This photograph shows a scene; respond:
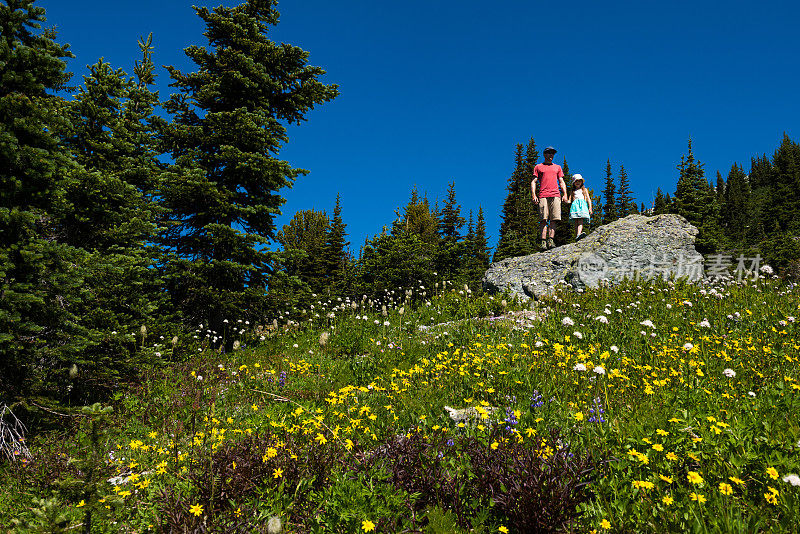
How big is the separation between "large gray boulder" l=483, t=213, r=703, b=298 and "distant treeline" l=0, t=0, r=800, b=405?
5.14 metres

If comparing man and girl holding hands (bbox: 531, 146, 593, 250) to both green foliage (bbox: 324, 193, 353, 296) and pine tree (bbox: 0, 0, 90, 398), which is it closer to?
pine tree (bbox: 0, 0, 90, 398)

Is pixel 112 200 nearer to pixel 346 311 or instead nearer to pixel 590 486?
pixel 346 311

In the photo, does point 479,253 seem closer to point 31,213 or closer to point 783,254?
point 783,254

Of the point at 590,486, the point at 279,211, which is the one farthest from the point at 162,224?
the point at 590,486

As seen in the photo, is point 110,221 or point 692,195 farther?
point 692,195

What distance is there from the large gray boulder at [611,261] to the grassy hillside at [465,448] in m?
4.96

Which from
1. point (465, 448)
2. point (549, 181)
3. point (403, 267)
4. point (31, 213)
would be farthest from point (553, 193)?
point (31, 213)

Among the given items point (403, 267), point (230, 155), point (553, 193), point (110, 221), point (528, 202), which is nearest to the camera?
point (110, 221)

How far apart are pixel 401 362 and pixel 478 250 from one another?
33.8 meters

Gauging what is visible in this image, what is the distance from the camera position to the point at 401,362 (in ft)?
23.5

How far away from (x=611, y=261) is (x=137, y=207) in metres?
13.4

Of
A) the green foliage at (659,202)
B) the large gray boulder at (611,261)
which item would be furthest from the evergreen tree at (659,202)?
the large gray boulder at (611,261)

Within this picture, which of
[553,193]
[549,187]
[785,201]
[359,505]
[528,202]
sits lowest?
[359,505]

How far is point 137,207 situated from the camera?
7.86 metres
